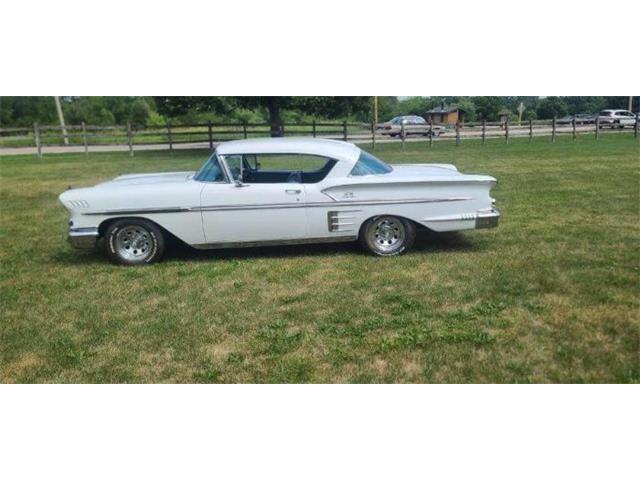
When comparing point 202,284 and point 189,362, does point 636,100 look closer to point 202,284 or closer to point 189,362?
point 202,284

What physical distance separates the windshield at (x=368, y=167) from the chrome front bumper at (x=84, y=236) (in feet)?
9.15

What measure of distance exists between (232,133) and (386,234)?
20.8 ft

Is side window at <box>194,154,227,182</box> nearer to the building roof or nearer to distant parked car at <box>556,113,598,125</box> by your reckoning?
the building roof

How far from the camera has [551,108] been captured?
7375 mm

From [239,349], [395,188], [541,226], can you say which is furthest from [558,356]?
[541,226]

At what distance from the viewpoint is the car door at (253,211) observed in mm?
5504

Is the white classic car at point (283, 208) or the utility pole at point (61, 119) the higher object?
the utility pole at point (61, 119)

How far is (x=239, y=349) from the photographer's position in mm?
3613

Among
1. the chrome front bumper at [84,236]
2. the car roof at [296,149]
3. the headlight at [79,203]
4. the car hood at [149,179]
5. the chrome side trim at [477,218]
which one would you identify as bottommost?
the chrome front bumper at [84,236]

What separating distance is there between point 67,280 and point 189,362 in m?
2.47

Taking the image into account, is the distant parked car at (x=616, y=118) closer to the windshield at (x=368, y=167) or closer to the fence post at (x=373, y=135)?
the fence post at (x=373, y=135)

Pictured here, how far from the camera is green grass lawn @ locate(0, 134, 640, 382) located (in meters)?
3.32

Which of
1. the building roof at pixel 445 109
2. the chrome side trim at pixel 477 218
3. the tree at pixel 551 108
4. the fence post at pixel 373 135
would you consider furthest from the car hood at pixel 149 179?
the tree at pixel 551 108

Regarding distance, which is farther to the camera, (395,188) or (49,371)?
(395,188)
